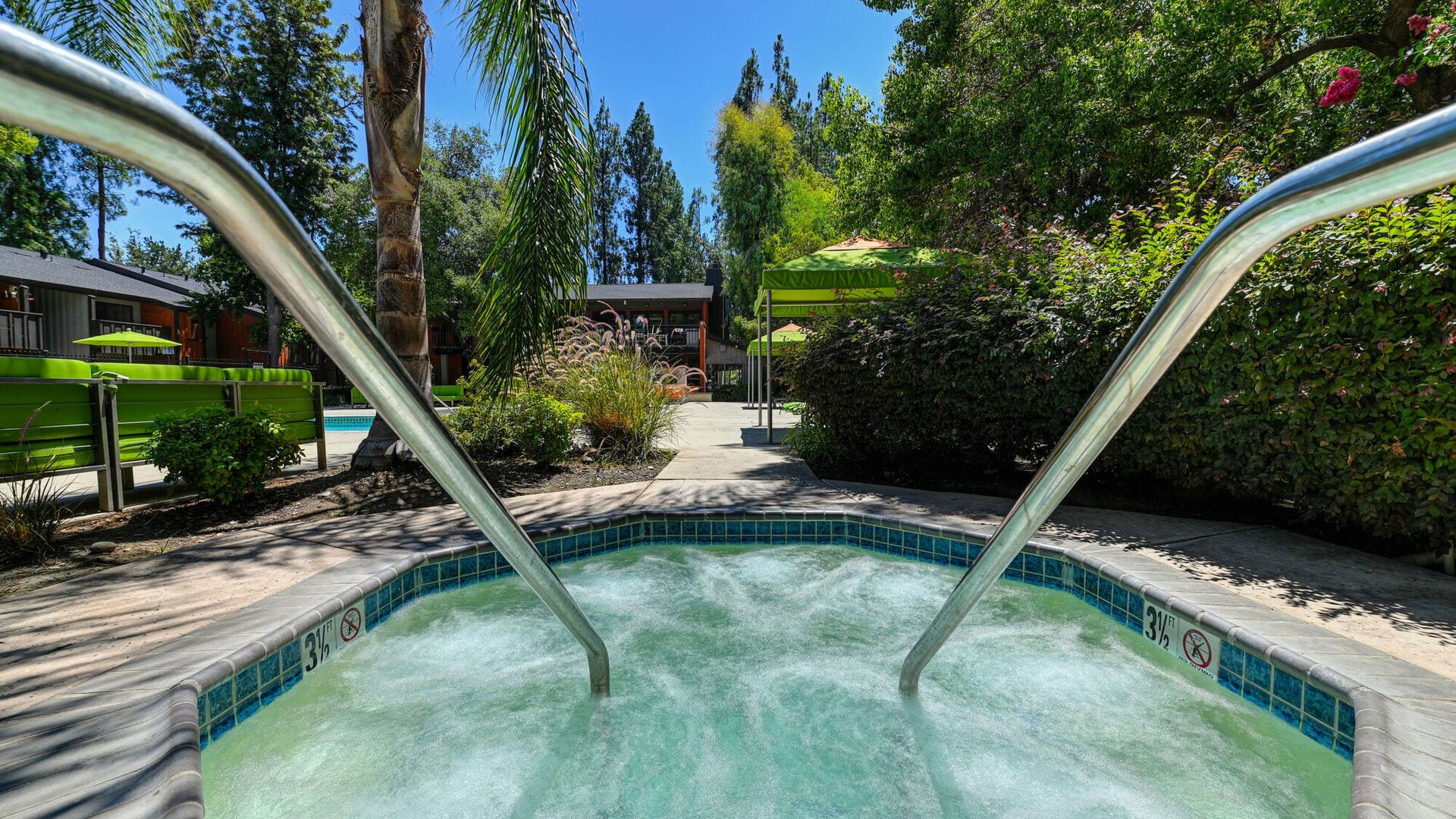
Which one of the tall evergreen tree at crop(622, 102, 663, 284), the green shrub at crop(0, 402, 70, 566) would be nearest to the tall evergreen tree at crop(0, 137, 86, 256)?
the green shrub at crop(0, 402, 70, 566)

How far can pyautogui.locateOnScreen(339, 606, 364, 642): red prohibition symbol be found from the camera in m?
2.42

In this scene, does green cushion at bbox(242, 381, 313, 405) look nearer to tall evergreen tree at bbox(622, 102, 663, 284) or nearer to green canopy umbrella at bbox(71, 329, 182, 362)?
green canopy umbrella at bbox(71, 329, 182, 362)

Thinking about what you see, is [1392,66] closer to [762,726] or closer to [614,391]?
[614,391]

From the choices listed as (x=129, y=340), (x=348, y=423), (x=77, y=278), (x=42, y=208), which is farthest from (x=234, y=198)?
(x=42, y=208)

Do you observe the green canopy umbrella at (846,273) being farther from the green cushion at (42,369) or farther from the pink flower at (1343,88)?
the green cushion at (42,369)

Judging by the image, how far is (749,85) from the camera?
27938mm

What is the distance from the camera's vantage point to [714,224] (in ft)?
107

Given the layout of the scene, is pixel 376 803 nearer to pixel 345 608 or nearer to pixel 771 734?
pixel 345 608

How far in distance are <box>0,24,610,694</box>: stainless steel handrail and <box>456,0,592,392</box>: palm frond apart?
400 cm

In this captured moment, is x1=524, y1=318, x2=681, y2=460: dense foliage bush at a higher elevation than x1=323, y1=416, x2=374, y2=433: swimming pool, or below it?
higher

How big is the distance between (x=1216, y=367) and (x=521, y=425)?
521 cm

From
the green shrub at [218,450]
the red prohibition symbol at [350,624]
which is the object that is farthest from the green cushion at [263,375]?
the red prohibition symbol at [350,624]

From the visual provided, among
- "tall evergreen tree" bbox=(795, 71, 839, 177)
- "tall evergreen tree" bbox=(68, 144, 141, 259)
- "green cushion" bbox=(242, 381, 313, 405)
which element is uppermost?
"tall evergreen tree" bbox=(795, 71, 839, 177)

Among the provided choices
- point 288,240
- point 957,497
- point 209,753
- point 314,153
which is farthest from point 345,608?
point 314,153
